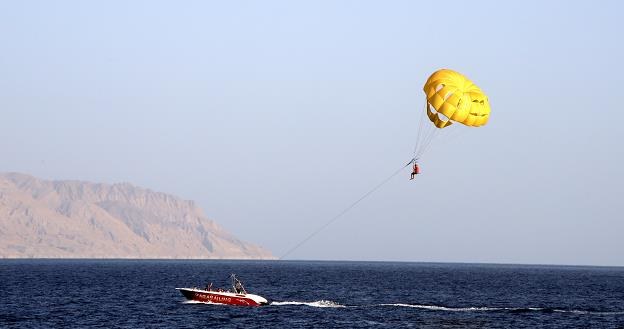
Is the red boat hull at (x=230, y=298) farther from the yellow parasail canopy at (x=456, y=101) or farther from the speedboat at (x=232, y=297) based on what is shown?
the yellow parasail canopy at (x=456, y=101)

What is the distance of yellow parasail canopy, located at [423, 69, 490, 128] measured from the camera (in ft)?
265

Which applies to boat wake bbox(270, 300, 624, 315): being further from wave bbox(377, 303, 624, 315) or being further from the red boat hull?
the red boat hull

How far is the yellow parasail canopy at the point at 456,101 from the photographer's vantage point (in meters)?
80.8

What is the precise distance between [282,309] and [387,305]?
45.7 ft

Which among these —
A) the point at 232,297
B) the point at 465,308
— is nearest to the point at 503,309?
the point at 465,308

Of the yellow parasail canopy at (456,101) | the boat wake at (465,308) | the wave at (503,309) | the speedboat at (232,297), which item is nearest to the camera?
the yellow parasail canopy at (456,101)

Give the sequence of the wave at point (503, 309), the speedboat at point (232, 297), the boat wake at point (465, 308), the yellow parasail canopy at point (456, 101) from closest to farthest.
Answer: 1. the yellow parasail canopy at point (456, 101)
2. the speedboat at point (232, 297)
3. the wave at point (503, 309)
4. the boat wake at point (465, 308)

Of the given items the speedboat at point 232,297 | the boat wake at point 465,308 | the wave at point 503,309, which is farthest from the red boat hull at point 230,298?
the wave at point 503,309

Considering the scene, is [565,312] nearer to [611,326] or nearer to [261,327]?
[611,326]

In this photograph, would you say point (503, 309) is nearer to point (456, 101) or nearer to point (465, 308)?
point (465, 308)

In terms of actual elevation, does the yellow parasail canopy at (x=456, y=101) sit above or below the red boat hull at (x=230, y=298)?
above

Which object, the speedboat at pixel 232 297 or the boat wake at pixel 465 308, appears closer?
the speedboat at pixel 232 297

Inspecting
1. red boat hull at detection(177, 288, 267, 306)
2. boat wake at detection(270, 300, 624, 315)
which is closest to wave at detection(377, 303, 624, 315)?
boat wake at detection(270, 300, 624, 315)

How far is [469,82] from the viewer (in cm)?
8300
